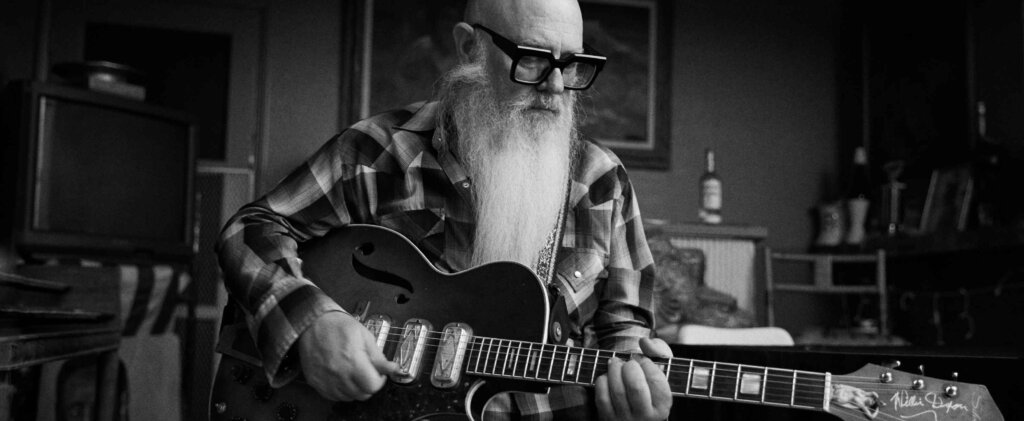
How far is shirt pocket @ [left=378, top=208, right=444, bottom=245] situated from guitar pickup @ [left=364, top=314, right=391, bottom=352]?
0.22 meters

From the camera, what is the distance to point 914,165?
4.45 m

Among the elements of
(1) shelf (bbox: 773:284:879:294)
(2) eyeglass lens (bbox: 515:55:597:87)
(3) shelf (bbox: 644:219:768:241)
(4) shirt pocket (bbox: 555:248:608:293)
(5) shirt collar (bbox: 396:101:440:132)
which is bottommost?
(1) shelf (bbox: 773:284:879:294)

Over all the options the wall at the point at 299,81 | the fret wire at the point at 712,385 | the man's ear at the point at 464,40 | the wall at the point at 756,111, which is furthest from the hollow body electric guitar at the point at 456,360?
the wall at the point at 756,111

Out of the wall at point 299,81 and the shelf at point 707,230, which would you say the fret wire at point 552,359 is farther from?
the wall at point 299,81

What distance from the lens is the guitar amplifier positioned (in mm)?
1276

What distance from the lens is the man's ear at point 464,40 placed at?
5.70 feet

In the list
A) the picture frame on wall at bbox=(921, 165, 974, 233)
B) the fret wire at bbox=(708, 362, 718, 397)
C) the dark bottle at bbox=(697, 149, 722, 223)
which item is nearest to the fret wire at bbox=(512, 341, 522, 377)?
the fret wire at bbox=(708, 362, 718, 397)

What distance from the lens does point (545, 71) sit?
5.09ft

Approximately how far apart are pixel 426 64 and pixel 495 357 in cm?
334

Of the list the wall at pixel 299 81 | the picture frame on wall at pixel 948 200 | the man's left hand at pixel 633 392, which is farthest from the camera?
the wall at pixel 299 81

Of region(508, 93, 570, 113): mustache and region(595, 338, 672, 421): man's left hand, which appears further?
region(508, 93, 570, 113): mustache

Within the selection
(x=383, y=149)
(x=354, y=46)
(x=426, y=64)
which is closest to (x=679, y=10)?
(x=426, y=64)

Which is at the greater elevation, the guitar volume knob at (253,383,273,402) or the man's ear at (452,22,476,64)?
the man's ear at (452,22,476,64)

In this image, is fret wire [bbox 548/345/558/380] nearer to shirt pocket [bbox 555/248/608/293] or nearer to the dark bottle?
shirt pocket [bbox 555/248/608/293]
